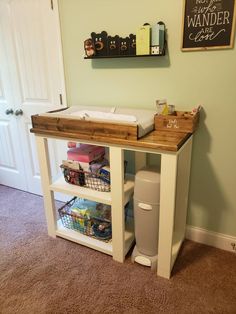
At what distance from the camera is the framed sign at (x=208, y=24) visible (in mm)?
1441

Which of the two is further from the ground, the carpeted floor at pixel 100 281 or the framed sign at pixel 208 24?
the framed sign at pixel 208 24

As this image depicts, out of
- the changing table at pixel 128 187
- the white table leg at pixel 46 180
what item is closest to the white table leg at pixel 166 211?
the changing table at pixel 128 187

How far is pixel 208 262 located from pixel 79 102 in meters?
1.60

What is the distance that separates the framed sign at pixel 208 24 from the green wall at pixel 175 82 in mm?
44

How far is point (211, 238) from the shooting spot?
1921 mm

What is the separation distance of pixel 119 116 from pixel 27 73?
1165 millimetres

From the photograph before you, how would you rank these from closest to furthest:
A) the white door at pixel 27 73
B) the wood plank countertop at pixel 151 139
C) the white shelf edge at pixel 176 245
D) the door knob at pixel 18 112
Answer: the wood plank countertop at pixel 151 139 → the white shelf edge at pixel 176 245 → the white door at pixel 27 73 → the door knob at pixel 18 112

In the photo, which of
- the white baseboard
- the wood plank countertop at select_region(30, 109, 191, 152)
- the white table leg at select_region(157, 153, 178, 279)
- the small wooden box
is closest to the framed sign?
the small wooden box

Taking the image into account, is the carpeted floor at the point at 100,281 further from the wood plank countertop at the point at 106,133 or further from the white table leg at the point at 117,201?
the wood plank countertop at the point at 106,133

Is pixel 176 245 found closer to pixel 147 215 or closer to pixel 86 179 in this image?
pixel 147 215

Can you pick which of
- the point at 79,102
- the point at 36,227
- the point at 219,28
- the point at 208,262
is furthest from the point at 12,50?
the point at 208,262

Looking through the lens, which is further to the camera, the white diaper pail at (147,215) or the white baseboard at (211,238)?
the white baseboard at (211,238)

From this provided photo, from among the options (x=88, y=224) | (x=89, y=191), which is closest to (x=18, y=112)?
(x=89, y=191)

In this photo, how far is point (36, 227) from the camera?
86.2 inches
